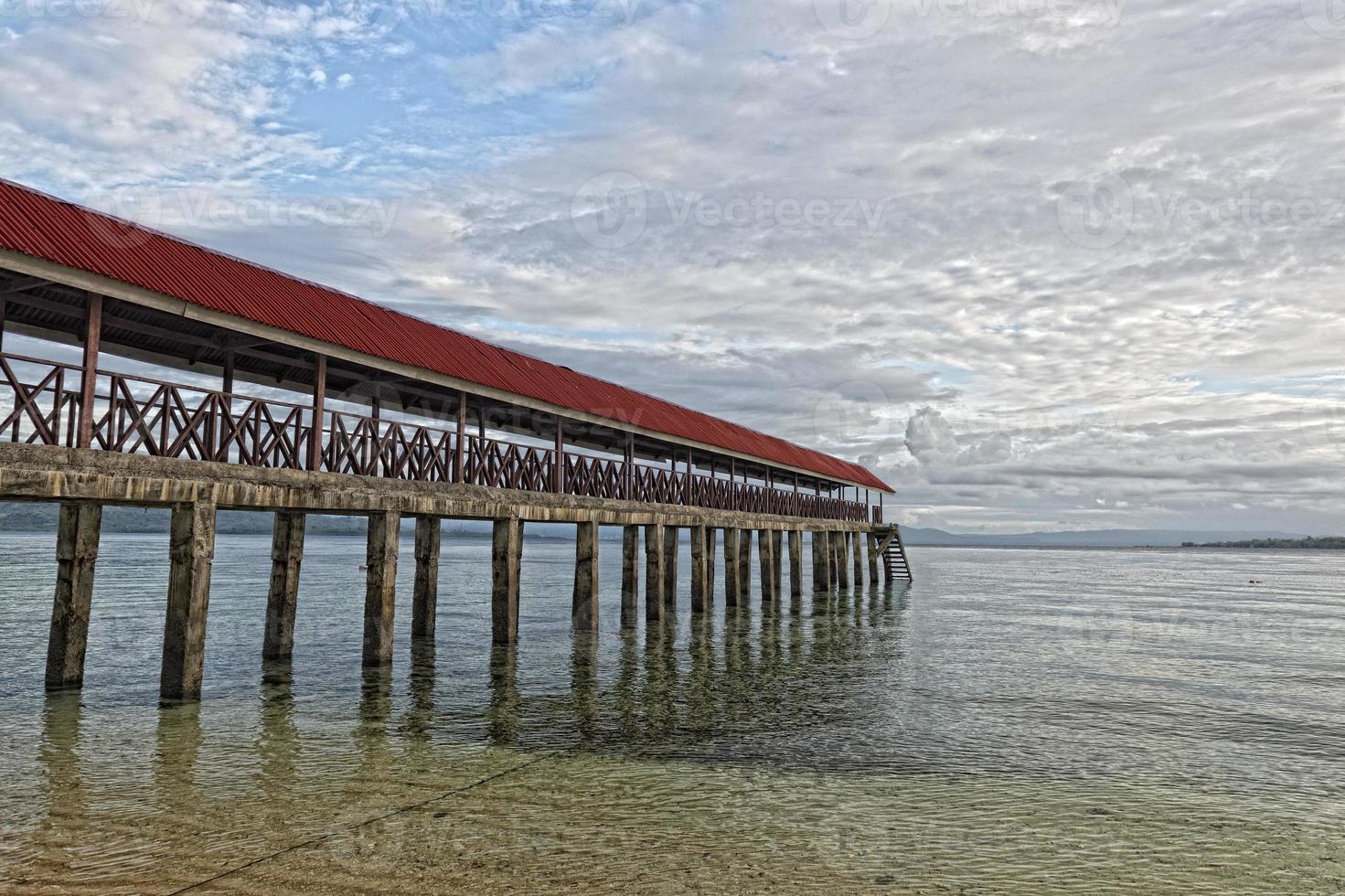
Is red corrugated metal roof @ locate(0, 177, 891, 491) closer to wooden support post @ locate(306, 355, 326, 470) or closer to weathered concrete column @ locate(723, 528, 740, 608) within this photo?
wooden support post @ locate(306, 355, 326, 470)

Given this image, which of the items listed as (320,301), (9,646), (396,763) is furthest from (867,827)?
(9,646)

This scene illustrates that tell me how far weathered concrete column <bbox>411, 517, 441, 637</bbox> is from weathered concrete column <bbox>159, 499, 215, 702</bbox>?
5.42 metres

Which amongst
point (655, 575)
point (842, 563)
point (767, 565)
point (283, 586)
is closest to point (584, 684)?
point (283, 586)

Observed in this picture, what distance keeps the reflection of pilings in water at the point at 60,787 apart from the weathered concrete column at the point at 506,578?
7.63 metres

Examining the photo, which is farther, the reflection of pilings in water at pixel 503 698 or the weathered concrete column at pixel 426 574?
the weathered concrete column at pixel 426 574

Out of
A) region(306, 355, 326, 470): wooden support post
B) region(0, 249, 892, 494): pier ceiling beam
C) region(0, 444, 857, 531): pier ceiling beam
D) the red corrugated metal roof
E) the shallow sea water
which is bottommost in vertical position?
the shallow sea water

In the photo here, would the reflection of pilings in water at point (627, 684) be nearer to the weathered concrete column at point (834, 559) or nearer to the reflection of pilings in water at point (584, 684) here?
the reflection of pilings in water at point (584, 684)

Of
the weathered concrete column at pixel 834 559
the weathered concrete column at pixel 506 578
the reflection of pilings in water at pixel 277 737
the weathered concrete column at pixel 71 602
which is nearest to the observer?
the reflection of pilings in water at pixel 277 737

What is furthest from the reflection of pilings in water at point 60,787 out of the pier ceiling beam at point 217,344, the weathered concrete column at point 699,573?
the weathered concrete column at point 699,573

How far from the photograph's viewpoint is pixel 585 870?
22.1 feet

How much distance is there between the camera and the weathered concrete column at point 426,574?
1770cm

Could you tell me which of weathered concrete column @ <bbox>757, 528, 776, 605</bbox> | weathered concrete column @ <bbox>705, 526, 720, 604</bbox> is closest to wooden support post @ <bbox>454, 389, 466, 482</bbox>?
weathered concrete column @ <bbox>705, 526, 720, 604</bbox>

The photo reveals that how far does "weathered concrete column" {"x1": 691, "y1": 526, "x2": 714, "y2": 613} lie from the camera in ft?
87.6

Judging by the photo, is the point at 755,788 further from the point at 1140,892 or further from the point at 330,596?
the point at 330,596
